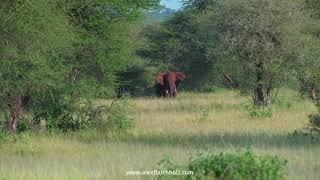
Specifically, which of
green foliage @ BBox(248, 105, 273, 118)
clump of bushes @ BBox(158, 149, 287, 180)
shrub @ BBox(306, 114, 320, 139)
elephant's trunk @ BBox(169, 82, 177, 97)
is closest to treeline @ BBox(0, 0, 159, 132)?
green foliage @ BBox(248, 105, 273, 118)

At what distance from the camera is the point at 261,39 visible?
25.1 metres

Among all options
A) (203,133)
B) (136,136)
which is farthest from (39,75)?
(203,133)

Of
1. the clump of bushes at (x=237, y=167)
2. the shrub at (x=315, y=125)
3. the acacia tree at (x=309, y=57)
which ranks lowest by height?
the shrub at (x=315, y=125)

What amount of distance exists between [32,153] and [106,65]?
22.4 ft

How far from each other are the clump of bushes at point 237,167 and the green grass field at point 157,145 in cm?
54

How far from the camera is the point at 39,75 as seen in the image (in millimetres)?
16719

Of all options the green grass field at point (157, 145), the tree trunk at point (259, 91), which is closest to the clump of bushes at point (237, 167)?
the green grass field at point (157, 145)

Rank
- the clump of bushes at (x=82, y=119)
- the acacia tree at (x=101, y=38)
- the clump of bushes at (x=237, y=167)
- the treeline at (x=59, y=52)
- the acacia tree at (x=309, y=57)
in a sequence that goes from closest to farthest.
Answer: the clump of bushes at (x=237, y=167) → the treeline at (x=59, y=52) → the clump of bushes at (x=82, y=119) → the acacia tree at (x=101, y=38) → the acacia tree at (x=309, y=57)

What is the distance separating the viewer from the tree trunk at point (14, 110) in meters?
17.7

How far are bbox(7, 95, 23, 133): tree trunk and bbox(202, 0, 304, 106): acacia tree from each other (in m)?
9.97

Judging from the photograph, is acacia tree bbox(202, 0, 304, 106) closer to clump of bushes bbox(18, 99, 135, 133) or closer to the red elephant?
clump of bushes bbox(18, 99, 135, 133)

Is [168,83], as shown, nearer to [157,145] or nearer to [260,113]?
[260,113]

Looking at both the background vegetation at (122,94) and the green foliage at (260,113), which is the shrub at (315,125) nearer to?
the background vegetation at (122,94)

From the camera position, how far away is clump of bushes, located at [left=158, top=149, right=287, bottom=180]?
8.76 metres
